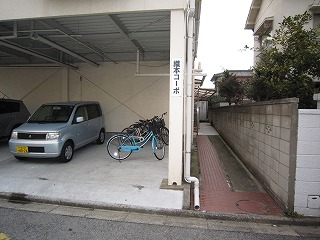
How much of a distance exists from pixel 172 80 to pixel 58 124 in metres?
3.82

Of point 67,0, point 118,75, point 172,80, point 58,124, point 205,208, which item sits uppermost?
point 67,0

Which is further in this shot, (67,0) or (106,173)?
(106,173)

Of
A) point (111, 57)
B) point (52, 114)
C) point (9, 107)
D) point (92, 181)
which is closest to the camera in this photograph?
point (92, 181)

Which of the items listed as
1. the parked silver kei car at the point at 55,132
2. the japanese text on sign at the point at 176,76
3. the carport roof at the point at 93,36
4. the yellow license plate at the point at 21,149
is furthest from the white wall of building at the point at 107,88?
the japanese text on sign at the point at 176,76

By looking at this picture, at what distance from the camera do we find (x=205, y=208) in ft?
13.8

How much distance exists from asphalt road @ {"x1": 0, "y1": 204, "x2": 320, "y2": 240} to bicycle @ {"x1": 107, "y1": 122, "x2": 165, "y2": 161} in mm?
3041

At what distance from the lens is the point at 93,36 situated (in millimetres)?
8359

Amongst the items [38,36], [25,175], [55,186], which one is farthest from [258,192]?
[38,36]

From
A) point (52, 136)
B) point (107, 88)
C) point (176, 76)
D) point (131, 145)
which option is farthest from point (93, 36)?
point (176, 76)

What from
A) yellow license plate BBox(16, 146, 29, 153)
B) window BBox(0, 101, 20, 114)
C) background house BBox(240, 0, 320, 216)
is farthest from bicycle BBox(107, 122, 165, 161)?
window BBox(0, 101, 20, 114)

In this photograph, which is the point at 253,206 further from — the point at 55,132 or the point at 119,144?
the point at 55,132

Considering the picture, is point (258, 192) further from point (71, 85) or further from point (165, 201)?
point (71, 85)

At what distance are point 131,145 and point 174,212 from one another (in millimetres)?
3432

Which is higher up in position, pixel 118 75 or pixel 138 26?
→ pixel 138 26
